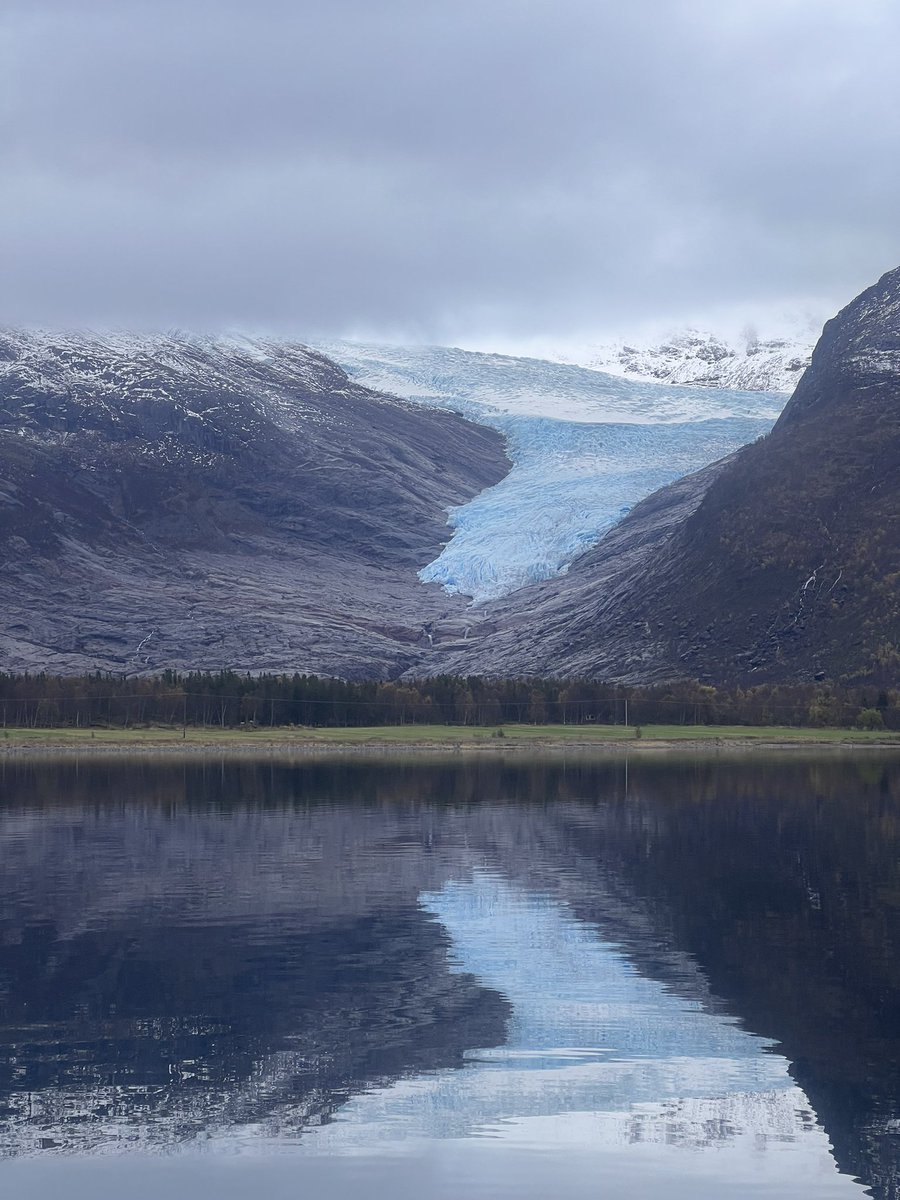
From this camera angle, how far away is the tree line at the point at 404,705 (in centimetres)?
14212

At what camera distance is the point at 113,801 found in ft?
249

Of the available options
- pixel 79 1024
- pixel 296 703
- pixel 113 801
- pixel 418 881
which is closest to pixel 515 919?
pixel 418 881

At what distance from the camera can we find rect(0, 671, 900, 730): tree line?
14212 centimetres

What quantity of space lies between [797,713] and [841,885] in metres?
99.7

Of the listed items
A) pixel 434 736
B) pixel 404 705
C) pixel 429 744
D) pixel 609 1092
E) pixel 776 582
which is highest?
pixel 776 582

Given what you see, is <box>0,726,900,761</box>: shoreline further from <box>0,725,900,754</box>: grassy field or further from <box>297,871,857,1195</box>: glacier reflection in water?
<box>297,871,857,1195</box>: glacier reflection in water

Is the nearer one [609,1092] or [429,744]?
[609,1092]

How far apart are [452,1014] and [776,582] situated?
15155 cm

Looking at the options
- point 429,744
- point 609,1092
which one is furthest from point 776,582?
point 609,1092

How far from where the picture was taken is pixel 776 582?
176 meters

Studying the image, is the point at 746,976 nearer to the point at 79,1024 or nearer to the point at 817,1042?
the point at 817,1042

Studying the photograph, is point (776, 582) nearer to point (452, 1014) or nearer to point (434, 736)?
point (434, 736)

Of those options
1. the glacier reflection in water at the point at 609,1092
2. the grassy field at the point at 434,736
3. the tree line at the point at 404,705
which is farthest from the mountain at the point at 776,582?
the glacier reflection in water at the point at 609,1092

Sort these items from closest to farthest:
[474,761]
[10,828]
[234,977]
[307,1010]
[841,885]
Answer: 1. [307,1010]
2. [234,977]
3. [841,885]
4. [10,828]
5. [474,761]
